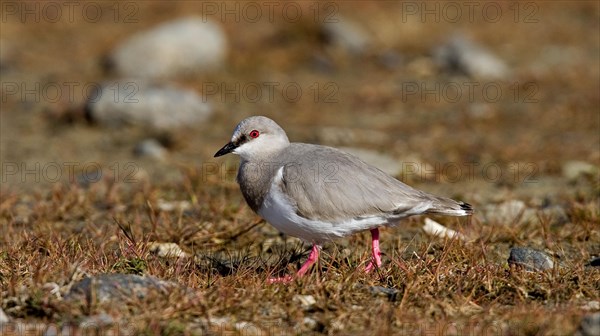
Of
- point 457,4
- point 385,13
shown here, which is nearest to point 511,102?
point 385,13

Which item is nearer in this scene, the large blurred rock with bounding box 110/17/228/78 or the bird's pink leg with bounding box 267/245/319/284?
the bird's pink leg with bounding box 267/245/319/284

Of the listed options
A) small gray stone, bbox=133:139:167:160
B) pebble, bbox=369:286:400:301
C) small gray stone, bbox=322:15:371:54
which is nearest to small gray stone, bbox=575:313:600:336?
pebble, bbox=369:286:400:301

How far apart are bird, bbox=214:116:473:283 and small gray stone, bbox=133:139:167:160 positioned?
4.78 metres

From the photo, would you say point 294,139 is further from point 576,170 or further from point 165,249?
point 165,249

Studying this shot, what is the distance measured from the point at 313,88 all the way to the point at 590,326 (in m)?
9.95

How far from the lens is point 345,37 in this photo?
Answer: 16000 millimetres

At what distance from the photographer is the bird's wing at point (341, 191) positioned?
5.70 m

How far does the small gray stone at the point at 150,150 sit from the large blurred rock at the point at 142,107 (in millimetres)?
969

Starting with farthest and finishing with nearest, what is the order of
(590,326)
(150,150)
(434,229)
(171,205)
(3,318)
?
(150,150)
(171,205)
(434,229)
(3,318)
(590,326)

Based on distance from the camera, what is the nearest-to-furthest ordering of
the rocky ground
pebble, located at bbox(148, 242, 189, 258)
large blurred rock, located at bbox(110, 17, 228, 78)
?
the rocky ground
pebble, located at bbox(148, 242, 189, 258)
large blurred rock, located at bbox(110, 17, 228, 78)

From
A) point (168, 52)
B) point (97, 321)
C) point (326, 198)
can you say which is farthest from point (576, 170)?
point (168, 52)

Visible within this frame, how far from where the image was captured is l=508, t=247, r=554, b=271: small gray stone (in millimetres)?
5961

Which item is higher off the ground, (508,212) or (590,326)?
(590,326)

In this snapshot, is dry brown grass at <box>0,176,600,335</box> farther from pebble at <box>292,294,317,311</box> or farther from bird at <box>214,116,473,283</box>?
bird at <box>214,116,473,283</box>
